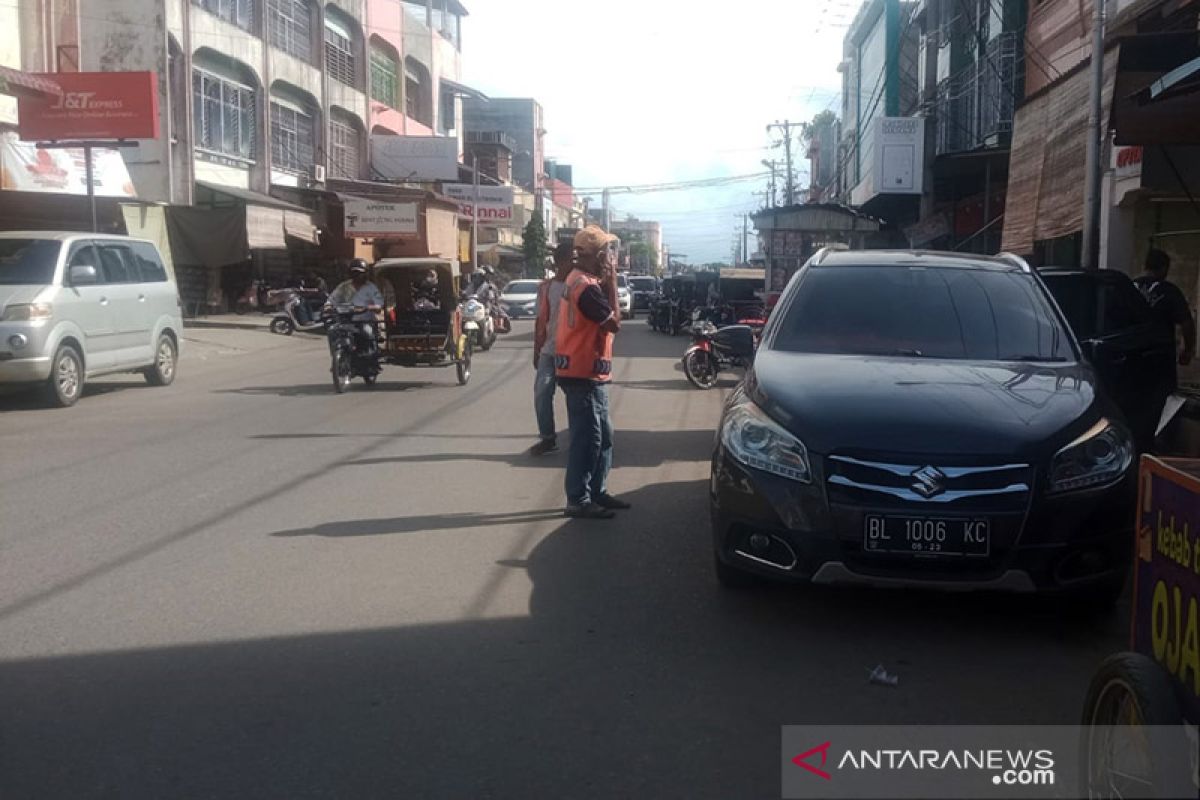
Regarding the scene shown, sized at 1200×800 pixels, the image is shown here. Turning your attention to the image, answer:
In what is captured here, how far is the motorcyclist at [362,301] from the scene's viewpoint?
1551 centimetres

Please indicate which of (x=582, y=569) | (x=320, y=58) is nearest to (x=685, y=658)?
(x=582, y=569)

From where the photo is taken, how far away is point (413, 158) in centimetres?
4456

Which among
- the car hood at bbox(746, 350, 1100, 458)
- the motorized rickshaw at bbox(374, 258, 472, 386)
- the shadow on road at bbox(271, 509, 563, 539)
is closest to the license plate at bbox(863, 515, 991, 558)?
the car hood at bbox(746, 350, 1100, 458)

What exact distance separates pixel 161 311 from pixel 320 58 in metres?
24.8

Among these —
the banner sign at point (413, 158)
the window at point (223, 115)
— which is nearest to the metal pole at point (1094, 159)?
the window at point (223, 115)

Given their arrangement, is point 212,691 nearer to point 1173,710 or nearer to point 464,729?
point 464,729

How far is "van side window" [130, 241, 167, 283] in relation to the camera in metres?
15.5

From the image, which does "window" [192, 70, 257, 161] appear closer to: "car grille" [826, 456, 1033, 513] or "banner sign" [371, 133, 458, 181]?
"banner sign" [371, 133, 458, 181]

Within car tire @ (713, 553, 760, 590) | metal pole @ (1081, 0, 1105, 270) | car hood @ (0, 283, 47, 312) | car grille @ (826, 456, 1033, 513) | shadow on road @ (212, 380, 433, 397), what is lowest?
shadow on road @ (212, 380, 433, 397)

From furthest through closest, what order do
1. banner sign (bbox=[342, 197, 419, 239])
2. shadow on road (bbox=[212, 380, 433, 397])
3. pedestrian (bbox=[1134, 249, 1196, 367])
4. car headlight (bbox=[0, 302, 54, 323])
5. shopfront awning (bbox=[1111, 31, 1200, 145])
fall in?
banner sign (bbox=[342, 197, 419, 239]) < shadow on road (bbox=[212, 380, 433, 397]) < car headlight (bbox=[0, 302, 54, 323]) < pedestrian (bbox=[1134, 249, 1196, 367]) < shopfront awning (bbox=[1111, 31, 1200, 145])

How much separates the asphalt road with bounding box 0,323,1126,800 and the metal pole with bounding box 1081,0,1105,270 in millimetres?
5947

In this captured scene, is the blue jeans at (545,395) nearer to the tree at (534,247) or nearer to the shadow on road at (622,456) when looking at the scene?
the shadow on road at (622,456)

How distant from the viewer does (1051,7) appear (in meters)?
21.2

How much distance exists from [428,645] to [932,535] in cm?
215
